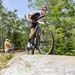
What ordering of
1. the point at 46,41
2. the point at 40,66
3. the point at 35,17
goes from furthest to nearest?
the point at 46,41 < the point at 35,17 < the point at 40,66

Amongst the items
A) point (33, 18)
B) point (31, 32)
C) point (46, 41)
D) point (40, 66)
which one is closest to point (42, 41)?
point (46, 41)

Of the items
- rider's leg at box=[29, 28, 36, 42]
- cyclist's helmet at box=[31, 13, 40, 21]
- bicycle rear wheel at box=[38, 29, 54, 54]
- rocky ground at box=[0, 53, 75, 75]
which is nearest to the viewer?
rocky ground at box=[0, 53, 75, 75]

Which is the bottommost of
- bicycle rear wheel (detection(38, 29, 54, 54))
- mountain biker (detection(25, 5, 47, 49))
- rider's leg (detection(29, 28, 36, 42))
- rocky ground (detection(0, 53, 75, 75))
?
rocky ground (detection(0, 53, 75, 75))

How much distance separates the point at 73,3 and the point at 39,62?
92.6 ft

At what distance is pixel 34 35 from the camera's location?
27.1 ft

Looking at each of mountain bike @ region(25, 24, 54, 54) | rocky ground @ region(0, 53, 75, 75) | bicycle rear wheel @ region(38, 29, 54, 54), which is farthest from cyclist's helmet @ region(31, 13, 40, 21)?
rocky ground @ region(0, 53, 75, 75)

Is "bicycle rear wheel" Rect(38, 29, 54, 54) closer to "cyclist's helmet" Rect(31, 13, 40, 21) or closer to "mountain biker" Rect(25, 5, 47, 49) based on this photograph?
"mountain biker" Rect(25, 5, 47, 49)

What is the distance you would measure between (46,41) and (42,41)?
0.13m

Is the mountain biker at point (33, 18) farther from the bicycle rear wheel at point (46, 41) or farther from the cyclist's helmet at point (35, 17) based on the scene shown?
the bicycle rear wheel at point (46, 41)

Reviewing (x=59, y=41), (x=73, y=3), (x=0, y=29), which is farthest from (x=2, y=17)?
(x=59, y=41)

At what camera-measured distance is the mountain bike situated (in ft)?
26.2

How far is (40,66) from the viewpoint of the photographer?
5848 mm

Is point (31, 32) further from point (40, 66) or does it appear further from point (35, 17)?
point (40, 66)

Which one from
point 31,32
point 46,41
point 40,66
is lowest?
point 40,66
